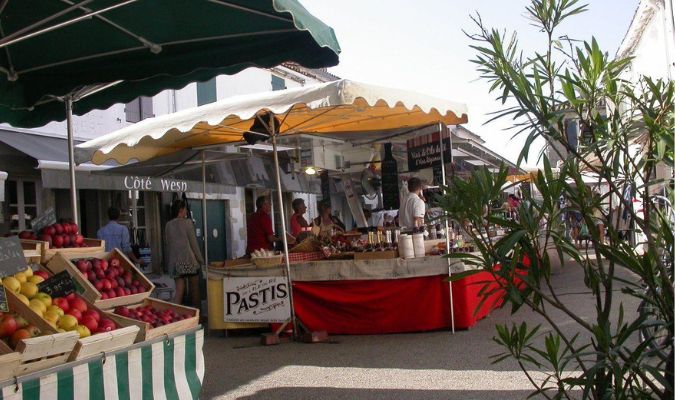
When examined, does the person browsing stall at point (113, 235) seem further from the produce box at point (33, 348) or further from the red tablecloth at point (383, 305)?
the produce box at point (33, 348)

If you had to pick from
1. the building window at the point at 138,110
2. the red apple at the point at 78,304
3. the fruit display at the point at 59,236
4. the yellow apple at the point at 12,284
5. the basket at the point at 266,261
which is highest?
the building window at the point at 138,110

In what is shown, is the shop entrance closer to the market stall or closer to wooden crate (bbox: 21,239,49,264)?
the market stall

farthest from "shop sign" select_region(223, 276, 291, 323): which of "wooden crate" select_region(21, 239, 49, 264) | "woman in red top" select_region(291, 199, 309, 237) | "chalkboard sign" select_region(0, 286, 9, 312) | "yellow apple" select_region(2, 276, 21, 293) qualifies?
"chalkboard sign" select_region(0, 286, 9, 312)

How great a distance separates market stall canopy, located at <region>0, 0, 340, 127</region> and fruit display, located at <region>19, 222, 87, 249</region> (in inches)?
50.9

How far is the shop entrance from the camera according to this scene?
17.6 meters

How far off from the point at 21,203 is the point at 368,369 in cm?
850

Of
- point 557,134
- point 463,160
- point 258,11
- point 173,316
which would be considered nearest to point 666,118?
point 557,134

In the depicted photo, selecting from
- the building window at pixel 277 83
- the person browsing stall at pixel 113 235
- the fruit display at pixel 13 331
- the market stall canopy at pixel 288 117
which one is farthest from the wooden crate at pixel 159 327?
the building window at pixel 277 83

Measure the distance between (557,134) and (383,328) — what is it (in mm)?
5867

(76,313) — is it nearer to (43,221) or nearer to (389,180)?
(43,221)

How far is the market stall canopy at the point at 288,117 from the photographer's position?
658 centimetres

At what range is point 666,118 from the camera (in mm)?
2441

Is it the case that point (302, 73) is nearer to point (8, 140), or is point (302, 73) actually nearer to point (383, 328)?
point (8, 140)

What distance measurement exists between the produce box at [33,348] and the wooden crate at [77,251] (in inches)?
29.4
